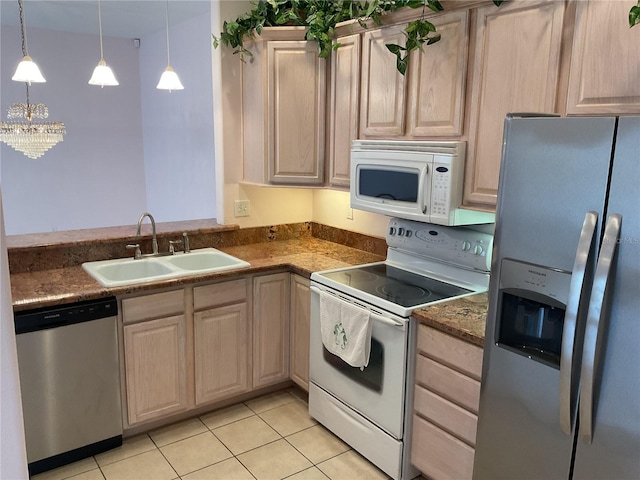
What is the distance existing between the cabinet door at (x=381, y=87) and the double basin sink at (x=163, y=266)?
3.52ft

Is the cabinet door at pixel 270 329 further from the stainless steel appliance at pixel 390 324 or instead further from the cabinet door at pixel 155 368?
Result: the cabinet door at pixel 155 368

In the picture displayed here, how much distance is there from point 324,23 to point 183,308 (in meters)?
1.73

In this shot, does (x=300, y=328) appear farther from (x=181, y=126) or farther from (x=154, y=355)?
(x=181, y=126)

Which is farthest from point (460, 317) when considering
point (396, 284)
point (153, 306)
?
point (153, 306)

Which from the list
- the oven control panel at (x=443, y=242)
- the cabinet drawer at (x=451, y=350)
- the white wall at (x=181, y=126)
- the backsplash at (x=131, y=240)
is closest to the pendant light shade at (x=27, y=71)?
the backsplash at (x=131, y=240)

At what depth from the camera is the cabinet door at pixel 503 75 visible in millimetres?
1946

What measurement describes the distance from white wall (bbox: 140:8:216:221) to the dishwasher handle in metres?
2.58

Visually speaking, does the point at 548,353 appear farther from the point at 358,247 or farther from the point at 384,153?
the point at 358,247

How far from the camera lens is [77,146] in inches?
227

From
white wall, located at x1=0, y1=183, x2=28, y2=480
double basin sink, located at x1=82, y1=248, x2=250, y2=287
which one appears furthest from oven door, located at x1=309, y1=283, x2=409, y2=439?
white wall, located at x1=0, y1=183, x2=28, y2=480

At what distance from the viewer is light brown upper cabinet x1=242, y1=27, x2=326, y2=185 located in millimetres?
3018

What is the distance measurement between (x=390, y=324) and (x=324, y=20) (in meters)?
1.70

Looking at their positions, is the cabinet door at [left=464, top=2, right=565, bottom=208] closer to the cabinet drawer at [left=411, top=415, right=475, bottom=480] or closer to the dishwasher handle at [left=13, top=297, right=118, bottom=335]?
the cabinet drawer at [left=411, top=415, right=475, bottom=480]

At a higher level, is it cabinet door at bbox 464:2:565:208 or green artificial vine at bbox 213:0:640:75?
green artificial vine at bbox 213:0:640:75
